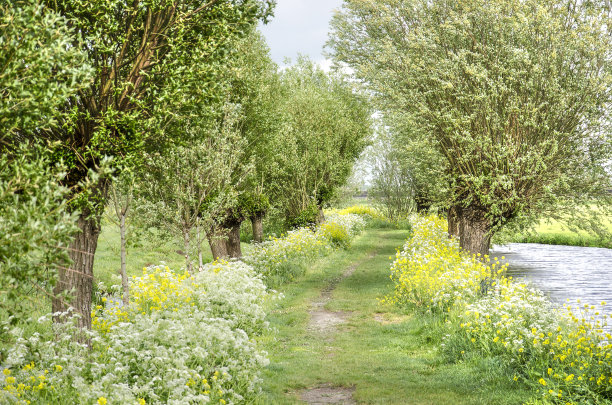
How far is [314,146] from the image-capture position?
3453 centimetres

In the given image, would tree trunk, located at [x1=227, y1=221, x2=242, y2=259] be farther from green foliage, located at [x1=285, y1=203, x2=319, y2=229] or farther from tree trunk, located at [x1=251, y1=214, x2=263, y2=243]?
green foliage, located at [x1=285, y1=203, x2=319, y2=229]

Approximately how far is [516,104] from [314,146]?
19.2 meters

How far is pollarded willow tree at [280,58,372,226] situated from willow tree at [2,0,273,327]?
21.5 m

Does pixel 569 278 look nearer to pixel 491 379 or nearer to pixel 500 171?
pixel 500 171

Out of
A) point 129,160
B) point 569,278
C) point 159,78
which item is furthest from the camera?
point 569,278

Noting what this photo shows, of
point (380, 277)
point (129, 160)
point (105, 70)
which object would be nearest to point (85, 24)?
point (105, 70)

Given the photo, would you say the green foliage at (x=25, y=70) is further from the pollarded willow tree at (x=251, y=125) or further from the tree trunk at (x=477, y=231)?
the tree trunk at (x=477, y=231)

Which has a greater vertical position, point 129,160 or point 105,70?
point 105,70

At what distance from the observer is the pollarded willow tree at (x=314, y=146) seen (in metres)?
33.8

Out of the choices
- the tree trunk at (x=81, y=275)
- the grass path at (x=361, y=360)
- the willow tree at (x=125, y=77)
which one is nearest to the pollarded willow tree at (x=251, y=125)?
the grass path at (x=361, y=360)

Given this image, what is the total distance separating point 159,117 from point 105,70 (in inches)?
53.7

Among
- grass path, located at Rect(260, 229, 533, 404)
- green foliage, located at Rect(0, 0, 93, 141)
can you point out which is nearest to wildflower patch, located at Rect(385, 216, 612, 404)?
grass path, located at Rect(260, 229, 533, 404)

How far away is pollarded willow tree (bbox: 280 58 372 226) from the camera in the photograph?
33781mm

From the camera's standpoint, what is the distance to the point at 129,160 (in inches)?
339
